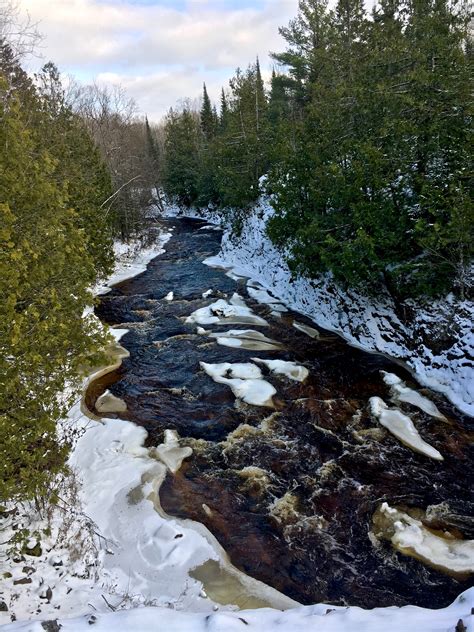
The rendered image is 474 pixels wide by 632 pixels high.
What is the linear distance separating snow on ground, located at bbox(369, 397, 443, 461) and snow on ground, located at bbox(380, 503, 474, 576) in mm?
1882

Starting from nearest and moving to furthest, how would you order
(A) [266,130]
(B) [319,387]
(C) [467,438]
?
(C) [467,438]
(B) [319,387]
(A) [266,130]

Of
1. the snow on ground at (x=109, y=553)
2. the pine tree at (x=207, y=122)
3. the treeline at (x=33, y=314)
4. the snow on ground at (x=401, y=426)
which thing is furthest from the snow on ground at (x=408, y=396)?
the pine tree at (x=207, y=122)

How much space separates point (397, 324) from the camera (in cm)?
1238

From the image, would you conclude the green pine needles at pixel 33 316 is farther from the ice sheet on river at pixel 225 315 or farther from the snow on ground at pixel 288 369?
the ice sheet on river at pixel 225 315

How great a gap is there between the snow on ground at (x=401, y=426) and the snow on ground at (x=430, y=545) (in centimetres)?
188

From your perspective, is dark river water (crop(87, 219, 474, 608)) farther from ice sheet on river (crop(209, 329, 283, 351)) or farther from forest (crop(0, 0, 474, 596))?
forest (crop(0, 0, 474, 596))

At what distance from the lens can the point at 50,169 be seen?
7.04 m

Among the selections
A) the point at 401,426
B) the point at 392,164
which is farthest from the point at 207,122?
the point at 401,426

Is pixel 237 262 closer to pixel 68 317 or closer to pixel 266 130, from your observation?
pixel 266 130

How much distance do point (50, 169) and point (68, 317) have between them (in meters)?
2.54

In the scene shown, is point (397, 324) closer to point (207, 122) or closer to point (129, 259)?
point (129, 259)

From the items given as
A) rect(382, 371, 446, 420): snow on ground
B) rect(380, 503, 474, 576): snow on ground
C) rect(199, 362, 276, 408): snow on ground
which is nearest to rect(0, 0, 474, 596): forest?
rect(382, 371, 446, 420): snow on ground

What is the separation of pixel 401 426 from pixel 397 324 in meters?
4.30

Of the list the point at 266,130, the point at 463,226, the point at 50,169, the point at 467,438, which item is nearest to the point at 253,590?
the point at 467,438
